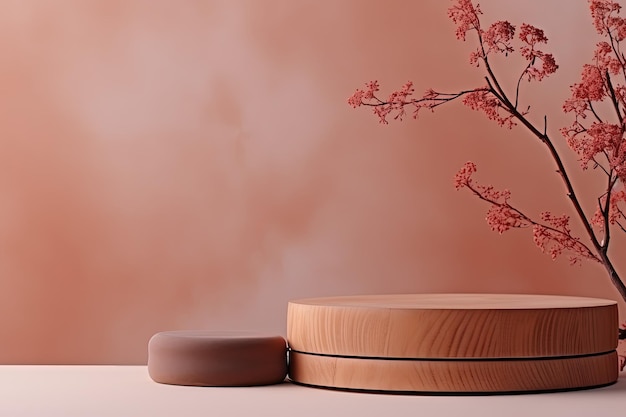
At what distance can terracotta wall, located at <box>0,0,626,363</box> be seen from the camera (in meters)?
1.89

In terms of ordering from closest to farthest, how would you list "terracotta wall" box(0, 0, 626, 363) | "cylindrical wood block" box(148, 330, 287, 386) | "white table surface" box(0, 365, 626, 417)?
1. "white table surface" box(0, 365, 626, 417)
2. "cylindrical wood block" box(148, 330, 287, 386)
3. "terracotta wall" box(0, 0, 626, 363)

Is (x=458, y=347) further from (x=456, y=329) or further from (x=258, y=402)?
(x=258, y=402)

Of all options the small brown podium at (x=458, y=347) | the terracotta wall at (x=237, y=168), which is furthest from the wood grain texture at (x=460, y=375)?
the terracotta wall at (x=237, y=168)

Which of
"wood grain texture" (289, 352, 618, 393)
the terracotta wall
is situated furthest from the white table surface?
the terracotta wall

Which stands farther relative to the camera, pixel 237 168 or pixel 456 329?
pixel 237 168

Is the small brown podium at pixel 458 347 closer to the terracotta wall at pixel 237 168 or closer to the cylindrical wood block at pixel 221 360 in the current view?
the cylindrical wood block at pixel 221 360

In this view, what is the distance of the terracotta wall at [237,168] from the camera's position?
1.89 meters

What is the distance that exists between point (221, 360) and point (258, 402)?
88 millimetres

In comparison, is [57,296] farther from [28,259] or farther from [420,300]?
[420,300]

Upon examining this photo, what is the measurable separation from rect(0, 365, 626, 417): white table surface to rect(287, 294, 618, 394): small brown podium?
1cm

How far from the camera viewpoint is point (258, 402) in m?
0.66

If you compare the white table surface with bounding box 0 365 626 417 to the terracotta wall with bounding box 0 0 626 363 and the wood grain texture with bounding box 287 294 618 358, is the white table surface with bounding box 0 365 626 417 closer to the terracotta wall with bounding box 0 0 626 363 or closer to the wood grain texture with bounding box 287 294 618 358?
the wood grain texture with bounding box 287 294 618 358

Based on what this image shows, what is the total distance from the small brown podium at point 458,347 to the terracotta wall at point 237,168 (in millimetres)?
1171

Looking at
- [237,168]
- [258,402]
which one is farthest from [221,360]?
[237,168]
